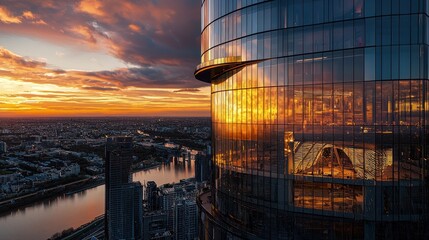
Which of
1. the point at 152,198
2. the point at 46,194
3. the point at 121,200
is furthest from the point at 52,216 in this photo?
the point at 152,198

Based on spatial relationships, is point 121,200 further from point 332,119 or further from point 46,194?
point 332,119

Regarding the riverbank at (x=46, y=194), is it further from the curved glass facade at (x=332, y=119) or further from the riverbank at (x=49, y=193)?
the curved glass facade at (x=332, y=119)

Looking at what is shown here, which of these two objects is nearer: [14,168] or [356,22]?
[356,22]

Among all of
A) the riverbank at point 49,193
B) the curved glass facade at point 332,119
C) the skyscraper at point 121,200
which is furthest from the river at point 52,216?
the curved glass facade at point 332,119

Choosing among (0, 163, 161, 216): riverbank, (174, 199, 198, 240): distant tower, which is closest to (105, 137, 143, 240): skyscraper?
(174, 199, 198, 240): distant tower

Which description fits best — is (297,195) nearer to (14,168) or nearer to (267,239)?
(267,239)

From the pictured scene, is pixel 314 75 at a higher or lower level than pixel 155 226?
higher

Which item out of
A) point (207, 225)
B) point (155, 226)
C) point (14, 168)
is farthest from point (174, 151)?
point (207, 225)

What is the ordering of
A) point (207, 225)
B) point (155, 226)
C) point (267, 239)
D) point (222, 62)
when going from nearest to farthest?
point (267, 239) < point (222, 62) < point (207, 225) < point (155, 226)
